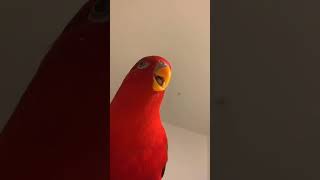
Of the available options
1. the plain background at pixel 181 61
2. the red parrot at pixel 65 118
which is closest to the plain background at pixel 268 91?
the plain background at pixel 181 61

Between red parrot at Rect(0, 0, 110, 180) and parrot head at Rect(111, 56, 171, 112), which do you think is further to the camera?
parrot head at Rect(111, 56, 171, 112)

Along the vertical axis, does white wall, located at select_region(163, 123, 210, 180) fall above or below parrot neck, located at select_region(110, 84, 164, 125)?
below

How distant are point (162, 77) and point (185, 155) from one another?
0.52ft

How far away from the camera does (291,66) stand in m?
0.50

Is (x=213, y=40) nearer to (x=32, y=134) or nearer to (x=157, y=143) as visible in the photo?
(x=157, y=143)

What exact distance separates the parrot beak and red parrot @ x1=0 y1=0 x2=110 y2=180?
16 centimetres

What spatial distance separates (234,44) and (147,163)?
26cm

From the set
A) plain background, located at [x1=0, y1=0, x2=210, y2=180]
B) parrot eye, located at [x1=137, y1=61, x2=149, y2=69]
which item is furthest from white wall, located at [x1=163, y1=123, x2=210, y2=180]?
parrot eye, located at [x1=137, y1=61, x2=149, y2=69]

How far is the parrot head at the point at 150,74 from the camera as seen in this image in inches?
22.1

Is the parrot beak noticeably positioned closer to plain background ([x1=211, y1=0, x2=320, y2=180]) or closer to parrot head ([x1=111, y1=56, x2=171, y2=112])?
parrot head ([x1=111, y1=56, x2=171, y2=112])

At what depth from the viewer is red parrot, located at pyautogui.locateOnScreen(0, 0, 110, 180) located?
39cm

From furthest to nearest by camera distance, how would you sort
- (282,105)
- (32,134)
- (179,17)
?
(179,17) < (282,105) < (32,134)

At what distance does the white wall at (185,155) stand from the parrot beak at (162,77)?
74 mm

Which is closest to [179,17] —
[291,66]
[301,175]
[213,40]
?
[213,40]
